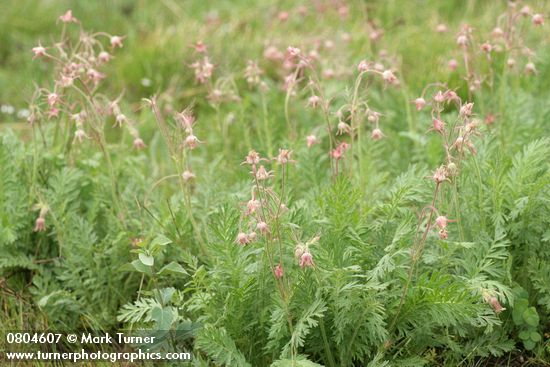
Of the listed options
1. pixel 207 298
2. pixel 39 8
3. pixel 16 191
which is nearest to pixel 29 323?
pixel 16 191

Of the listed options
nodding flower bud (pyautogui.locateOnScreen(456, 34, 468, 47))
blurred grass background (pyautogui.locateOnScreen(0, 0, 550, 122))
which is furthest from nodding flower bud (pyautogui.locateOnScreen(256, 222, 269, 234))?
blurred grass background (pyautogui.locateOnScreen(0, 0, 550, 122))

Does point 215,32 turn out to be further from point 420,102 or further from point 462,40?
point 420,102

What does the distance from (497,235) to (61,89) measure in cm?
184

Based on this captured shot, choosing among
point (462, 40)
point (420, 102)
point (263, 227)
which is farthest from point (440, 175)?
point (462, 40)

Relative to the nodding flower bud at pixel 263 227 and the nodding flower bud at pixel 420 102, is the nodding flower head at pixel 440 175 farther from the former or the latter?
the nodding flower bud at pixel 420 102

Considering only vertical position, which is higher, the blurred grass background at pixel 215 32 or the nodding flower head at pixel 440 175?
the blurred grass background at pixel 215 32

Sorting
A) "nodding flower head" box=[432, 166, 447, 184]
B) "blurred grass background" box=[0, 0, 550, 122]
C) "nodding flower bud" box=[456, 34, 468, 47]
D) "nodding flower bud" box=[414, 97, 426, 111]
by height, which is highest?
"blurred grass background" box=[0, 0, 550, 122]

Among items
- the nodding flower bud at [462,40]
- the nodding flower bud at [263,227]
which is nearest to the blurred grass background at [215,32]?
the nodding flower bud at [462,40]

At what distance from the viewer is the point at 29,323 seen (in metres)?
3.08

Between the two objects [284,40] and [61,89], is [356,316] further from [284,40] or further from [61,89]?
[284,40]

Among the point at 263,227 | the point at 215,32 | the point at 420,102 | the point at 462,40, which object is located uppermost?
the point at 215,32

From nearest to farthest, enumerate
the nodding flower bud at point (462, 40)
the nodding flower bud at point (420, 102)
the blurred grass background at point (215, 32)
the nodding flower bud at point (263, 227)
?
the nodding flower bud at point (263, 227) < the nodding flower bud at point (420, 102) < the nodding flower bud at point (462, 40) < the blurred grass background at point (215, 32)

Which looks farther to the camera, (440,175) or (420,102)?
(420,102)

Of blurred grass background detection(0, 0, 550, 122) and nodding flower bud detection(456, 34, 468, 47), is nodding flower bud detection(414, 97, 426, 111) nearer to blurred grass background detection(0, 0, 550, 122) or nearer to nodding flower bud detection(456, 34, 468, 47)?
nodding flower bud detection(456, 34, 468, 47)
